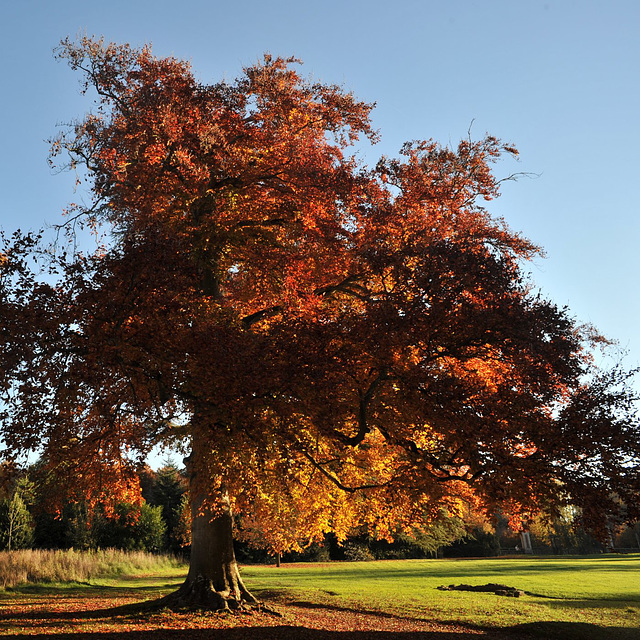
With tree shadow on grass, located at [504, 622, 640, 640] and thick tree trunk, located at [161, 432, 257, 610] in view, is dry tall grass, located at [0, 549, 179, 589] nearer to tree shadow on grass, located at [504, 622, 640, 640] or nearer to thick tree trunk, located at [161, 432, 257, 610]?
thick tree trunk, located at [161, 432, 257, 610]

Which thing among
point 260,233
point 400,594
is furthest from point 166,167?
point 400,594

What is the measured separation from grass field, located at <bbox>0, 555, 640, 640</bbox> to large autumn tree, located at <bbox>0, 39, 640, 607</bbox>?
2254 millimetres

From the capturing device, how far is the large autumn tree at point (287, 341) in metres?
11.1

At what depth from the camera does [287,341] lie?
39.3ft

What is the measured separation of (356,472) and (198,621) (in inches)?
227

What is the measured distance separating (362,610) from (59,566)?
1577 cm

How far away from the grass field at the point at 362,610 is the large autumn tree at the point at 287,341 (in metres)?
2.25

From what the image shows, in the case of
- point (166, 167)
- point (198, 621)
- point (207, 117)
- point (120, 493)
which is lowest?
point (198, 621)

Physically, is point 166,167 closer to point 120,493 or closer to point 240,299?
point 240,299

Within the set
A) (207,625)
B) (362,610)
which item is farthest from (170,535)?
(207,625)

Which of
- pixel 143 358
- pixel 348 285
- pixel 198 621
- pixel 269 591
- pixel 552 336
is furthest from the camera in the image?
pixel 269 591

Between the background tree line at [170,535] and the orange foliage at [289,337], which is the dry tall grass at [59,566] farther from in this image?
the orange foliage at [289,337]

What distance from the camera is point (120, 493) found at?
17344mm

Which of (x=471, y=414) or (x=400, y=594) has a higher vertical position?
(x=471, y=414)
